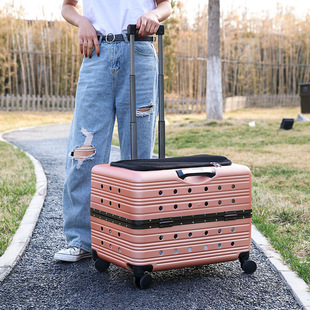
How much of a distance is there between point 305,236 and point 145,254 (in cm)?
145

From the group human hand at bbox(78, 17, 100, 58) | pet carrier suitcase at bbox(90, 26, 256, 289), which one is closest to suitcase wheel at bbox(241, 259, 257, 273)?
pet carrier suitcase at bbox(90, 26, 256, 289)

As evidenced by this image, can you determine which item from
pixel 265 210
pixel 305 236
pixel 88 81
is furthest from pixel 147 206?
pixel 265 210

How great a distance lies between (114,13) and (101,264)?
1299 millimetres

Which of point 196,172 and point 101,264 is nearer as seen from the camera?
point 196,172

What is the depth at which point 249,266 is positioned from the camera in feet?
8.52

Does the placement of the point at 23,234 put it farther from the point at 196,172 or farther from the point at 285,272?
the point at 285,272

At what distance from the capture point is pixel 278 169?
610 centimetres

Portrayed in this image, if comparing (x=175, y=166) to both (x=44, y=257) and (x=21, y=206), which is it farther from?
(x=21, y=206)

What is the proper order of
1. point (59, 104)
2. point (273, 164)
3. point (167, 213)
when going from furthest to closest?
Result: point (59, 104)
point (273, 164)
point (167, 213)

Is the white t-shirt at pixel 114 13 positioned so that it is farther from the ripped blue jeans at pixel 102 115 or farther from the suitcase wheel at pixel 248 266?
the suitcase wheel at pixel 248 266

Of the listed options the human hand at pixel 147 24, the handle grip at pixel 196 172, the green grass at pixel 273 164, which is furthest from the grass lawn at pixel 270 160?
the human hand at pixel 147 24

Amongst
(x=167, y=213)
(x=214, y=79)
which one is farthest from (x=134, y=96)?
(x=214, y=79)

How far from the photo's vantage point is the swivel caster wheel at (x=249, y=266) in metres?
2.59

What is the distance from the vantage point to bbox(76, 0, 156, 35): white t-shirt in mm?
2676
